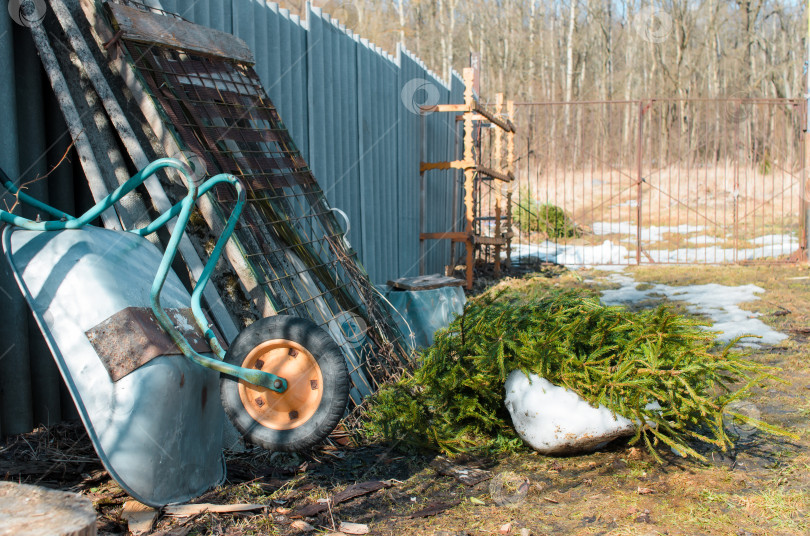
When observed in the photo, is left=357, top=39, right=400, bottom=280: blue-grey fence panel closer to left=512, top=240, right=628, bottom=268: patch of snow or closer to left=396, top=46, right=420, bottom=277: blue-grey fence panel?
left=396, top=46, right=420, bottom=277: blue-grey fence panel

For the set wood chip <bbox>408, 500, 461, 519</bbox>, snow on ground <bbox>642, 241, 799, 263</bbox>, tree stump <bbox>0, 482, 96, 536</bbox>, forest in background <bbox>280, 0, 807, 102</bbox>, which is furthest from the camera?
forest in background <bbox>280, 0, 807, 102</bbox>

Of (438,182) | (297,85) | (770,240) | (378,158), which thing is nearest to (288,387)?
(297,85)

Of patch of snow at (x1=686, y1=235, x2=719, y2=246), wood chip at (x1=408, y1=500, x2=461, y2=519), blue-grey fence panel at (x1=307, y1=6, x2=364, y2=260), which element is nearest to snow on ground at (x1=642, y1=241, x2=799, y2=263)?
patch of snow at (x1=686, y1=235, x2=719, y2=246)

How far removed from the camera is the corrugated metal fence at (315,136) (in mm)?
3217

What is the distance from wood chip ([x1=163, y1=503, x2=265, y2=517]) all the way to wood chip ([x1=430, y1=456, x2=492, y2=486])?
90cm

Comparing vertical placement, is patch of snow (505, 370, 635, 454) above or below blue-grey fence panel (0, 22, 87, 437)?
below

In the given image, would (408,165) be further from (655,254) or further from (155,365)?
(655,254)

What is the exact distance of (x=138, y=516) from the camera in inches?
98.9

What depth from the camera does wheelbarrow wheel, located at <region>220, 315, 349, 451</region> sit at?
249 cm

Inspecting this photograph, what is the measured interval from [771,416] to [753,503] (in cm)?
133

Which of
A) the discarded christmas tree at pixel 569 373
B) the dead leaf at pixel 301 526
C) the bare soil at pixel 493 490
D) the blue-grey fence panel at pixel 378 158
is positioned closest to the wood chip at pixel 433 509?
the bare soil at pixel 493 490

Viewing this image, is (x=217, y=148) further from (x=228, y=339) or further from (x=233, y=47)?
(x=228, y=339)

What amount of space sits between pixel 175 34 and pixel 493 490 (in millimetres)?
2627

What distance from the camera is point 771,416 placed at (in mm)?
4004
